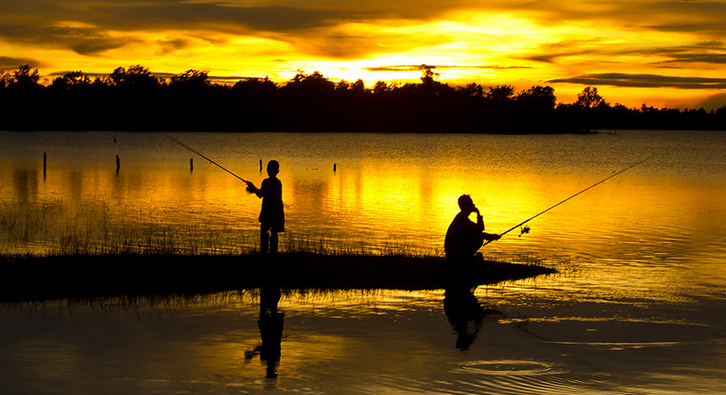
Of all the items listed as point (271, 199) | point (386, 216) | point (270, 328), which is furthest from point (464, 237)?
point (386, 216)

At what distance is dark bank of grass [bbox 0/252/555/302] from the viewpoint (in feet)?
48.3

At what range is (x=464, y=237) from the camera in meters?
14.7

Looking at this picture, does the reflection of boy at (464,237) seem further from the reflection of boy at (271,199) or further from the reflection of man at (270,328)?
the reflection of man at (270,328)

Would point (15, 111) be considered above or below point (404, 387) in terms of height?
above

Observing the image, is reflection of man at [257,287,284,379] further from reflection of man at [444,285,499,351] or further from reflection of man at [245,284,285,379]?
reflection of man at [444,285,499,351]

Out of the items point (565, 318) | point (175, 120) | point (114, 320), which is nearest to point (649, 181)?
point (565, 318)

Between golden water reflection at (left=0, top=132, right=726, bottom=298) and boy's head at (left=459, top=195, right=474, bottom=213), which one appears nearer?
boy's head at (left=459, top=195, right=474, bottom=213)

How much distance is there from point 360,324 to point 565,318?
3698 millimetres

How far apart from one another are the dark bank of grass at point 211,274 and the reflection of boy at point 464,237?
1.46 feet

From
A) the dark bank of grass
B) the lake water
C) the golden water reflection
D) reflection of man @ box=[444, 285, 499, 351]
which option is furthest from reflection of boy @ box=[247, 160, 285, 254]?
the golden water reflection

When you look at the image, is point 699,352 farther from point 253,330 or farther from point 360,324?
point 253,330

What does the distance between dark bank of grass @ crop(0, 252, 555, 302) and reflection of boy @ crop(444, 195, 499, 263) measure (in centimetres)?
45

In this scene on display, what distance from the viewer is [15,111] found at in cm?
17925

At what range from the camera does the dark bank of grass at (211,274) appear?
14711 mm
